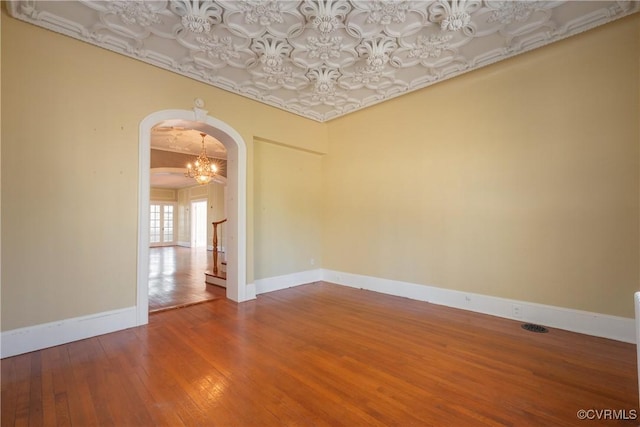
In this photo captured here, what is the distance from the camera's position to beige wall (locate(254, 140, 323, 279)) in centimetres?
480

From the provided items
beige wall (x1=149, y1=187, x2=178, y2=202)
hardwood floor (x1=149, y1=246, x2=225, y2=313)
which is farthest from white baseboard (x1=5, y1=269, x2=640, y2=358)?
beige wall (x1=149, y1=187, x2=178, y2=202)

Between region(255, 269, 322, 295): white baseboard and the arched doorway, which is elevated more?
the arched doorway

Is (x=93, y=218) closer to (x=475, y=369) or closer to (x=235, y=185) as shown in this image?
(x=235, y=185)

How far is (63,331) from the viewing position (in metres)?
2.79

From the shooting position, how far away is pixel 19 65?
2.62m

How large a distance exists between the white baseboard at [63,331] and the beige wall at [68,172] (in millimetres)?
67

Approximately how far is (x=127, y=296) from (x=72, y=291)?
497 mm

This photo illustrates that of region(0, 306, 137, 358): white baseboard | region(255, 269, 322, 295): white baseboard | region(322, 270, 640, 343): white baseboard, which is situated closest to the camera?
region(0, 306, 137, 358): white baseboard

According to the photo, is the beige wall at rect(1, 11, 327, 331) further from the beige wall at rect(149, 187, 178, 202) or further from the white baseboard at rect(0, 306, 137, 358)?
the beige wall at rect(149, 187, 178, 202)

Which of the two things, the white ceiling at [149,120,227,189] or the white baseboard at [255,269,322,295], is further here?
the white ceiling at [149,120,227,189]

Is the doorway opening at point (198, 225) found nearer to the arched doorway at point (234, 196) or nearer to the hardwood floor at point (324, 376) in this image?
the arched doorway at point (234, 196)

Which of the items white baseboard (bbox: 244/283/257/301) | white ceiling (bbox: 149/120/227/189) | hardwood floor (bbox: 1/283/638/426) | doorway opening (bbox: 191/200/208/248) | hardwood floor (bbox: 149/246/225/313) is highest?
white ceiling (bbox: 149/120/227/189)

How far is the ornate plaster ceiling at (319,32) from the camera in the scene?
103 inches

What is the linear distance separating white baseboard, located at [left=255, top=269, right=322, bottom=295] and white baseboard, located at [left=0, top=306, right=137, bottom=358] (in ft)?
6.16
